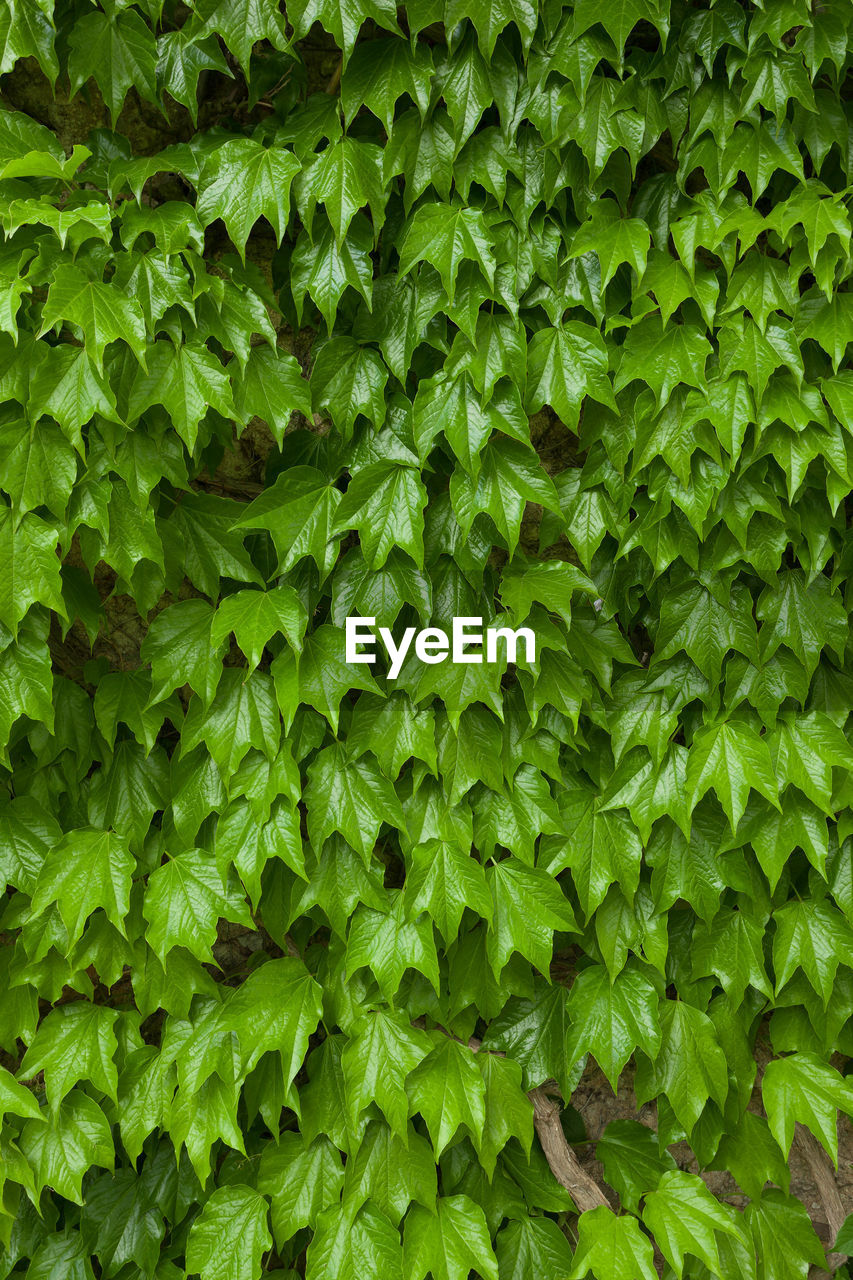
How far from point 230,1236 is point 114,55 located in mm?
2100

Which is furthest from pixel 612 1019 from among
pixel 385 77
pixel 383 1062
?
pixel 385 77

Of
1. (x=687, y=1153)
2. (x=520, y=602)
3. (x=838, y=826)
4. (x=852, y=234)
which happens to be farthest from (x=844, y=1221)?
(x=852, y=234)

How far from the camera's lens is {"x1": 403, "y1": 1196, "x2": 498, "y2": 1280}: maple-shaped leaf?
1730 millimetres

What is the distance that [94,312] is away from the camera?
5.24ft

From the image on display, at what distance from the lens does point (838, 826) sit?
185 cm

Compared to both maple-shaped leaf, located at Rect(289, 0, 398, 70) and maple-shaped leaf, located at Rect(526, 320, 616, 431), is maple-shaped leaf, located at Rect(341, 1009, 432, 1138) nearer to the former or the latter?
maple-shaped leaf, located at Rect(526, 320, 616, 431)

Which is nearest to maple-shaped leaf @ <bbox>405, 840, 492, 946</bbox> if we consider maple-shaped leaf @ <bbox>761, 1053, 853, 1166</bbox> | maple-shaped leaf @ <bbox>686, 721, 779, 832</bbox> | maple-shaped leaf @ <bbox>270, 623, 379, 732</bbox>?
maple-shaped leaf @ <bbox>270, 623, 379, 732</bbox>

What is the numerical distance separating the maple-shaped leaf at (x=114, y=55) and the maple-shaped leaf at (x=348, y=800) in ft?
3.94

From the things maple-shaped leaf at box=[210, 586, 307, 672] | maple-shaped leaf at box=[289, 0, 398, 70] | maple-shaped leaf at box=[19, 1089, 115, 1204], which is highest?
maple-shaped leaf at box=[289, 0, 398, 70]

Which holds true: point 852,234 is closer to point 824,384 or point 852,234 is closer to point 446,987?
point 824,384

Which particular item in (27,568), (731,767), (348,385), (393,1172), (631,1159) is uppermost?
(348,385)

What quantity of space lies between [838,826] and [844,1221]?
2.59ft

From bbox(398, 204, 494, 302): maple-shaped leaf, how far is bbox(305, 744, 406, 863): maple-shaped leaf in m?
0.84

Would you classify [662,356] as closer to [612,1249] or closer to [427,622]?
[427,622]
